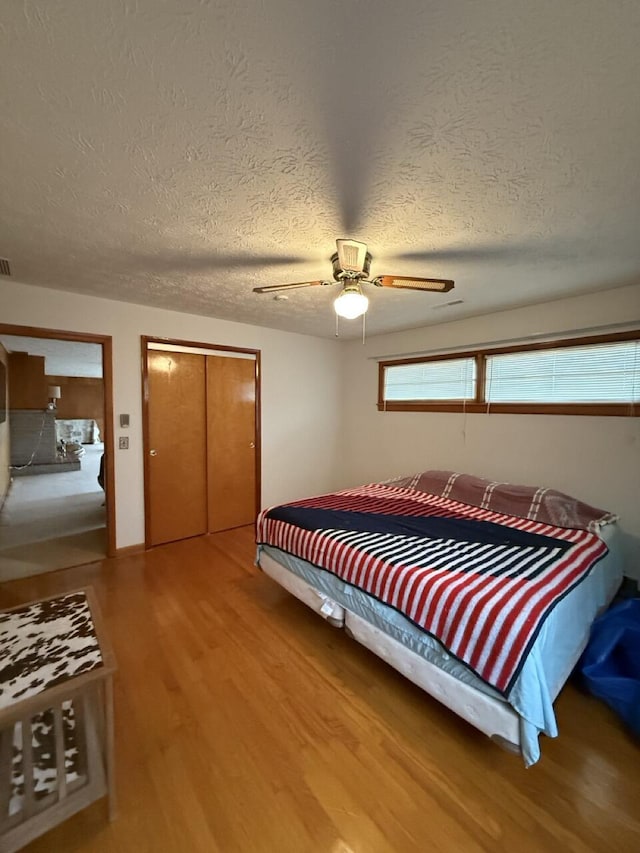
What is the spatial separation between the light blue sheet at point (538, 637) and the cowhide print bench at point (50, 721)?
115 centimetres

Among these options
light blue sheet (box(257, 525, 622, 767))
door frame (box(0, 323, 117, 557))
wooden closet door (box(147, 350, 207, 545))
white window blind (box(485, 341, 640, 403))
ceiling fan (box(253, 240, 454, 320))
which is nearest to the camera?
light blue sheet (box(257, 525, 622, 767))

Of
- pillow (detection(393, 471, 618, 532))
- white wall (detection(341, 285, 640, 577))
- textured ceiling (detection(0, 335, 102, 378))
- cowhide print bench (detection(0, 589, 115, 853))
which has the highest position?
textured ceiling (detection(0, 335, 102, 378))

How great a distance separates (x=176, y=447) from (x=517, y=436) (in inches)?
135

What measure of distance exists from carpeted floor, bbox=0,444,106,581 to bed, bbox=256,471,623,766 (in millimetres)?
2041

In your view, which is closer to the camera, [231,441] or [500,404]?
[500,404]

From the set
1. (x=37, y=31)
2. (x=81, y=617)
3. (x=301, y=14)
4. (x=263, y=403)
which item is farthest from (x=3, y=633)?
(x=263, y=403)

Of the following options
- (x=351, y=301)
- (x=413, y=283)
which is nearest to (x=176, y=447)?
(x=351, y=301)

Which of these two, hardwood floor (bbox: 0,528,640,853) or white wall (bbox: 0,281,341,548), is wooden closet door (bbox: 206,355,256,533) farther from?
hardwood floor (bbox: 0,528,640,853)

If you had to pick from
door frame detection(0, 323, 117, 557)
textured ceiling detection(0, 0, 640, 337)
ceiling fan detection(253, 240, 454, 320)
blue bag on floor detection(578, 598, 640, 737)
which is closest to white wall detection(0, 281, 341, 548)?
door frame detection(0, 323, 117, 557)

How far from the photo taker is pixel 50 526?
12.7ft

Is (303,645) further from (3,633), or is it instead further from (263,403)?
(263,403)

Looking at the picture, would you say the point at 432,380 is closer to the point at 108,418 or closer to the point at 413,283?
the point at 413,283

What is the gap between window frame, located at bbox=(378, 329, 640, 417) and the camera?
8.41ft

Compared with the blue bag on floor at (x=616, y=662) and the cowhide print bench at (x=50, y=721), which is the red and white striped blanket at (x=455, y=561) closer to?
the blue bag on floor at (x=616, y=662)
